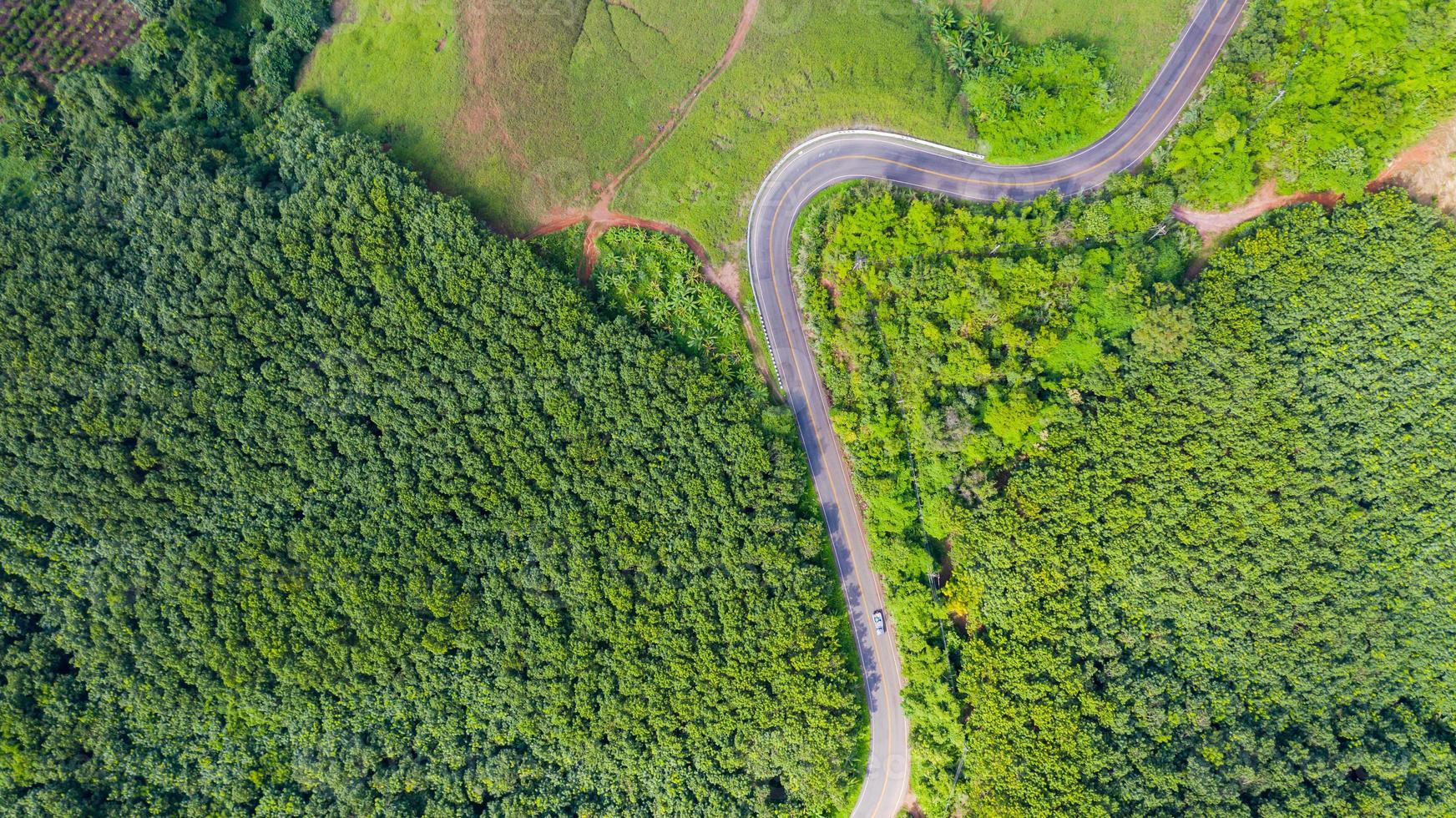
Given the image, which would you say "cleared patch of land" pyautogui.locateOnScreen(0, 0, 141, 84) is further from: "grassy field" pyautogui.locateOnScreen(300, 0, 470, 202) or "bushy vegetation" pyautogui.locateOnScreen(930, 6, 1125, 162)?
"bushy vegetation" pyautogui.locateOnScreen(930, 6, 1125, 162)

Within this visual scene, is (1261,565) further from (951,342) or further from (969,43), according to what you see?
(969,43)

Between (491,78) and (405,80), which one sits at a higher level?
(491,78)

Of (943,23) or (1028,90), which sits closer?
(1028,90)

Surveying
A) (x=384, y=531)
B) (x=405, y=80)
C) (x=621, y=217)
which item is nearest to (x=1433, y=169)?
(x=621, y=217)

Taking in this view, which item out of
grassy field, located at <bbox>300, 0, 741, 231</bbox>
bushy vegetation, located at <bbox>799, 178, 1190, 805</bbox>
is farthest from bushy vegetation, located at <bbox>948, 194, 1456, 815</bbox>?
grassy field, located at <bbox>300, 0, 741, 231</bbox>

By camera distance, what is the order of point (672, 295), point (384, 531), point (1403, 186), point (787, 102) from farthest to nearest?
point (787, 102) → point (672, 295) → point (384, 531) → point (1403, 186)

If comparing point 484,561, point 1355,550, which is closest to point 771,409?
point 484,561

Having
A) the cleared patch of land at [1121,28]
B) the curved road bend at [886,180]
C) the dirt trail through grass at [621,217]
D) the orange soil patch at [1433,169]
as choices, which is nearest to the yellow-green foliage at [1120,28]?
the cleared patch of land at [1121,28]
